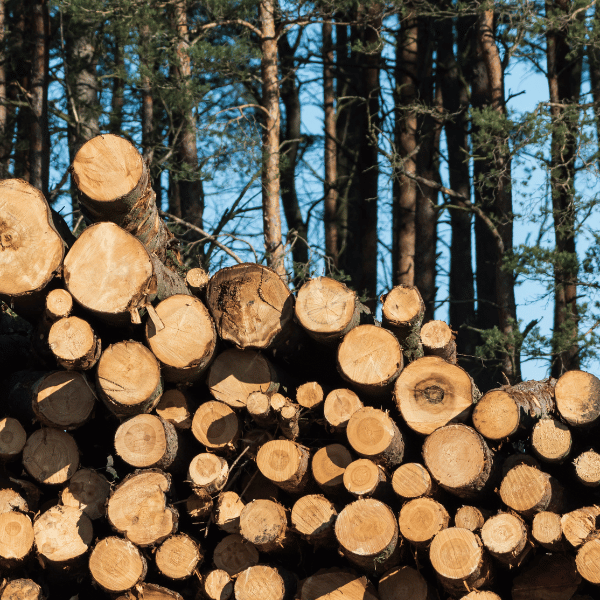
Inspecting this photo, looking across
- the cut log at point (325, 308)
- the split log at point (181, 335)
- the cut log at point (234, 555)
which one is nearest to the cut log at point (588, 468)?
the cut log at point (325, 308)

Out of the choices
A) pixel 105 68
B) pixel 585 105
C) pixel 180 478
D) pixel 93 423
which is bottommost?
pixel 180 478

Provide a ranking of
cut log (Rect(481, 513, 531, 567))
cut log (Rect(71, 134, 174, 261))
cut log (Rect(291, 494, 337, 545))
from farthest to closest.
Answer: cut log (Rect(291, 494, 337, 545)), cut log (Rect(71, 134, 174, 261)), cut log (Rect(481, 513, 531, 567))

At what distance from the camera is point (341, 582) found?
3980 mm

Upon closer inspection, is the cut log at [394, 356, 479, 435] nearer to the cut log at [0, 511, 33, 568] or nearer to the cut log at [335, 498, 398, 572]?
the cut log at [335, 498, 398, 572]

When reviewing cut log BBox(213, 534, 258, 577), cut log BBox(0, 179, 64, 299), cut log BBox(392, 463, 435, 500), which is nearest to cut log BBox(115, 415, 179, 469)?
cut log BBox(213, 534, 258, 577)

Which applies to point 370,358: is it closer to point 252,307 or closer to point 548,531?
point 252,307

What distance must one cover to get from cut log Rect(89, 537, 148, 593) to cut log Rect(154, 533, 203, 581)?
0.45 feet

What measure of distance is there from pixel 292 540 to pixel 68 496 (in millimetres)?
1347

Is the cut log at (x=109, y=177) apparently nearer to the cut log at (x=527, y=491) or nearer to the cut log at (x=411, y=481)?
the cut log at (x=411, y=481)

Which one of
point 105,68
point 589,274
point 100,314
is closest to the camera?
point 100,314

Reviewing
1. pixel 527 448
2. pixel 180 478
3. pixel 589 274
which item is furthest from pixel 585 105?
pixel 180 478

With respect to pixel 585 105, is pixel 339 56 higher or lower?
higher

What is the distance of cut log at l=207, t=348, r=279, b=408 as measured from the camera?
423 centimetres

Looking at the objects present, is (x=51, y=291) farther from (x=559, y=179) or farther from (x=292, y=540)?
(x=559, y=179)
